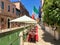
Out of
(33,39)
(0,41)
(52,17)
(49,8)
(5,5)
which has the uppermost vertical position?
(5,5)

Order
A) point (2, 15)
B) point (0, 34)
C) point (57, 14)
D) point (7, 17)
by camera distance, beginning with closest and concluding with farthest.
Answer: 1. point (0, 34)
2. point (57, 14)
3. point (2, 15)
4. point (7, 17)

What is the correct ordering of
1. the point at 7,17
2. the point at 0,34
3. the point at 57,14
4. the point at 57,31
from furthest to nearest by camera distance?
1. the point at 7,17
2. the point at 57,31
3. the point at 57,14
4. the point at 0,34

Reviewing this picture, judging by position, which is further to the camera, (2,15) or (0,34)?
(2,15)

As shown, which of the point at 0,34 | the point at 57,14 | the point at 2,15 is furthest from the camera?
the point at 2,15

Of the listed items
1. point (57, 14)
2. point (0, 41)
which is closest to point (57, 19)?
point (57, 14)

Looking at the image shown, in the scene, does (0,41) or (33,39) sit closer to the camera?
(0,41)

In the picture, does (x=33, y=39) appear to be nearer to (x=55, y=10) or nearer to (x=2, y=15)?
(x=55, y=10)

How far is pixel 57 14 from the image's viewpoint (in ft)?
35.2

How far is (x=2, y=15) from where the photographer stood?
1089 inches

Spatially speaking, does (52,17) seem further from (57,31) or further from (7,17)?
(7,17)

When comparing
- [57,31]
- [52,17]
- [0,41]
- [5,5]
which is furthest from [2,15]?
[0,41]

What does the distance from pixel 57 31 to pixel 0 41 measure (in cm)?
1137

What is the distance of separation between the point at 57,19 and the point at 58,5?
1.13m

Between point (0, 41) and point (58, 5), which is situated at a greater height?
point (58, 5)
